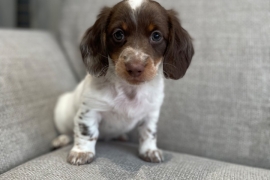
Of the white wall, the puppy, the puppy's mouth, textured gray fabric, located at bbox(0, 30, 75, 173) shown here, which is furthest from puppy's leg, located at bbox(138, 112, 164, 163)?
the white wall

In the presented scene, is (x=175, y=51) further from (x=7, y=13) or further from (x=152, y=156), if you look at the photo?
(x=7, y=13)

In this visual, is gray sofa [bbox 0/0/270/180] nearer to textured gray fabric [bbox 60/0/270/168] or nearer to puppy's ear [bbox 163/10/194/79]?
textured gray fabric [bbox 60/0/270/168]

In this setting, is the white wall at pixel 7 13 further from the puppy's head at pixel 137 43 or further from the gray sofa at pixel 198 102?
the puppy's head at pixel 137 43

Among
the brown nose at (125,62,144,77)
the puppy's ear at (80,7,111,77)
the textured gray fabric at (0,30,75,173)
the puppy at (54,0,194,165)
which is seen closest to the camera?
the brown nose at (125,62,144,77)

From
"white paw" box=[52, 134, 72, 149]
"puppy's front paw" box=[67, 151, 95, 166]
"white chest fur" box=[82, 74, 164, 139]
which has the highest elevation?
"white chest fur" box=[82, 74, 164, 139]

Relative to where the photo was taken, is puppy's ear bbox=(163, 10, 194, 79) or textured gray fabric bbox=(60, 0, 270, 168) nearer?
puppy's ear bbox=(163, 10, 194, 79)

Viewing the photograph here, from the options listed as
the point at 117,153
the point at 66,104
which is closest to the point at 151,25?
the point at 117,153

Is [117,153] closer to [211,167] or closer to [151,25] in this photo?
[211,167]

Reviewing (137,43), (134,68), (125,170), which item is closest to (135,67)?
(134,68)

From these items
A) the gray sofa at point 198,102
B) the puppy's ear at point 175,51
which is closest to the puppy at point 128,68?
the puppy's ear at point 175,51
